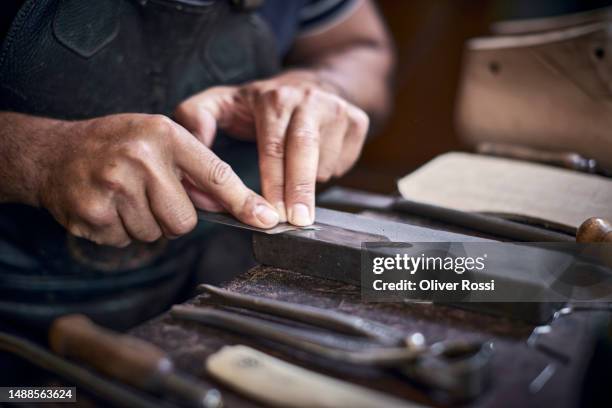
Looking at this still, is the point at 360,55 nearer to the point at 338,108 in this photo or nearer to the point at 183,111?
the point at 338,108

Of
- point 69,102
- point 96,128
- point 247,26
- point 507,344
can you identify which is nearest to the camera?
point 507,344

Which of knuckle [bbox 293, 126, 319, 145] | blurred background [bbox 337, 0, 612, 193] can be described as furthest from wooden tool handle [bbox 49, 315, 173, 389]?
blurred background [bbox 337, 0, 612, 193]

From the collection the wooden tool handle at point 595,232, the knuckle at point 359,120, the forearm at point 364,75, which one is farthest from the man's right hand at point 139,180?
the forearm at point 364,75

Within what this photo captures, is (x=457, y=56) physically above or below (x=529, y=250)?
above

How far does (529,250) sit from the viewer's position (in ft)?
2.58

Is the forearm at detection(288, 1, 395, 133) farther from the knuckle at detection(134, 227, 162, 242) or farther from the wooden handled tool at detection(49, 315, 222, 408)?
the wooden handled tool at detection(49, 315, 222, 408)

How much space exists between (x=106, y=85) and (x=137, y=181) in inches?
17.3

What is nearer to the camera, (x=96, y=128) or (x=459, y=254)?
(x=459, y=254)

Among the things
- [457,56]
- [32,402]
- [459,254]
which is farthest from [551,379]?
[457,56]

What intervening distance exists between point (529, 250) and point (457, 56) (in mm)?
2453

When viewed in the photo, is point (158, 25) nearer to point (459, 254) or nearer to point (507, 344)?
point (459, 254)

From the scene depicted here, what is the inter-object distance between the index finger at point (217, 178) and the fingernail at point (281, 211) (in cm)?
3

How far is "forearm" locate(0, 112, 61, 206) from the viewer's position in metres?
1.02

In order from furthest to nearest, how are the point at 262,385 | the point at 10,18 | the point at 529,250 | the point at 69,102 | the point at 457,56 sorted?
1. the point at 457,56
2. the point at 69,102
3. the point at 10,18
4. the point at 529,250
5. the point at 262,385
